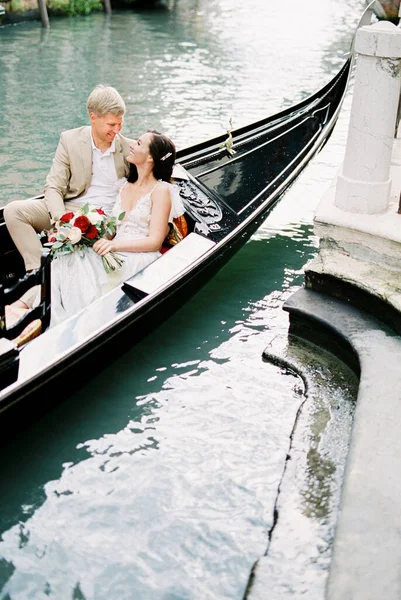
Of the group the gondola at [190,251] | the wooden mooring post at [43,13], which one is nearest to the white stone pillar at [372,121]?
the gondola at [190,251]

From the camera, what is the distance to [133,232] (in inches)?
106

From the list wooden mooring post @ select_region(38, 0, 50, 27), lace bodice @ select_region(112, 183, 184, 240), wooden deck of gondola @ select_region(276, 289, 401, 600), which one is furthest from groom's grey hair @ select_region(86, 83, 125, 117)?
wooden mooring post @ select_region(38, 0, 50, 27)

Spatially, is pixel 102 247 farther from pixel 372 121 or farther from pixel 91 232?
pixel 372 121

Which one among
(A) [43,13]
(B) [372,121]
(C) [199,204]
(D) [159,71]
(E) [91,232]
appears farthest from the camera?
(A) [43,13]

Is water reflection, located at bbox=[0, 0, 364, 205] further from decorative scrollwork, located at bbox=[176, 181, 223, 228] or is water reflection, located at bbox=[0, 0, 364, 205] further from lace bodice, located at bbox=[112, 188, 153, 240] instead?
lace bodice, located at bbox=[112, 188, 153, 240]

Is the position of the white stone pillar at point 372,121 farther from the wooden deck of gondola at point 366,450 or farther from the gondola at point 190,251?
the gondola at point 190,251

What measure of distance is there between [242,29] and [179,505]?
33.3 ft

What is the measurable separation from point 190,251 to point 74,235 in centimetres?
47

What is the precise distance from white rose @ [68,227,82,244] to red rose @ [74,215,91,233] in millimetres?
15

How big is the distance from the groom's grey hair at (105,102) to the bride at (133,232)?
143 millimetres

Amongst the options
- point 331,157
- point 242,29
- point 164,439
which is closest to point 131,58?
point 242,29

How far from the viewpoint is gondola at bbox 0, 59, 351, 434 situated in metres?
2.00

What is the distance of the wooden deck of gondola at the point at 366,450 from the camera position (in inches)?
57.7

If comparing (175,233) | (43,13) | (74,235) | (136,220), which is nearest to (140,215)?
(136,220)
